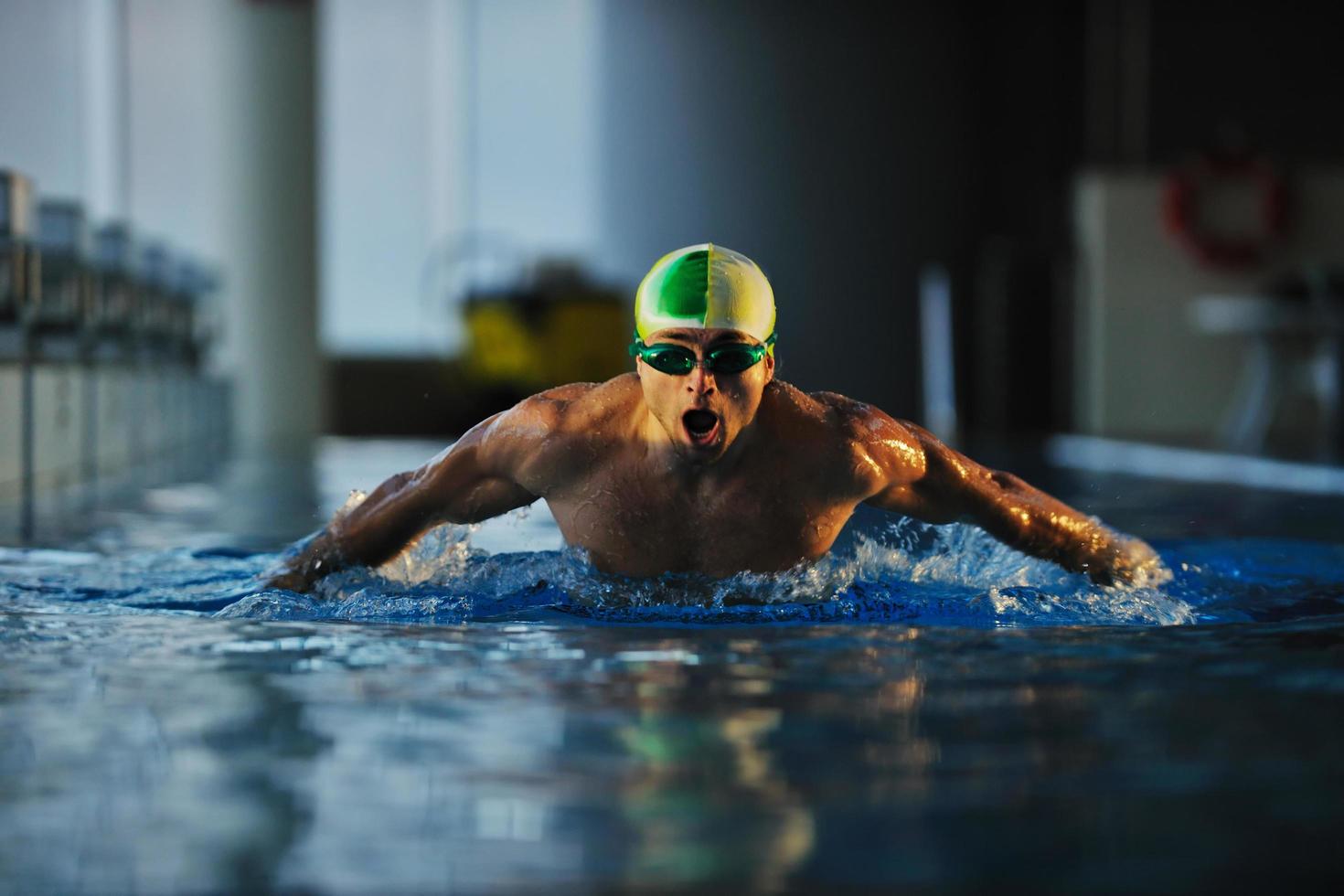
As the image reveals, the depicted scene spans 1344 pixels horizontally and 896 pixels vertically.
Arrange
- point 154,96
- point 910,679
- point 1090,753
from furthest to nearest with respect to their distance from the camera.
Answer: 1. point 154,96
2. point 910,679
3. point 1090,753

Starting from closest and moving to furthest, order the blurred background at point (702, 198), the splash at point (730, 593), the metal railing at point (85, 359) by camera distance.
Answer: the splash at point (730, 593) < the metal railing at point (85, 359) < the blurred background at point (702, 198)

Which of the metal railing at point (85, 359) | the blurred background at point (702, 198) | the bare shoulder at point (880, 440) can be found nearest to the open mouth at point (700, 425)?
the bare shoulder at point (880, 440)

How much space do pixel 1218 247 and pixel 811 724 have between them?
45.9ft

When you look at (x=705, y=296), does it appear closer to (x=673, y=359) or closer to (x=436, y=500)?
(x=673, y=359)

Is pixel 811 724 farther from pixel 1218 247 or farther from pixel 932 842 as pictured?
pixel 1218 247

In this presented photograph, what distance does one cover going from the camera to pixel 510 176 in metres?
19.3

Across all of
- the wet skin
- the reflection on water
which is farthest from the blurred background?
the reflection on water

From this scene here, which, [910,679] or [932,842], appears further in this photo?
[910,679]

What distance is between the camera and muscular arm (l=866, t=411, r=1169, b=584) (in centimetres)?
379

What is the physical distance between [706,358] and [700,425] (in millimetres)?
133

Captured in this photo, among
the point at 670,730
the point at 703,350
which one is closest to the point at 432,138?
the point at 703,350

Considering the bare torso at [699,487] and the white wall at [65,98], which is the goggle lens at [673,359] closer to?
the bare torso at [699,487]

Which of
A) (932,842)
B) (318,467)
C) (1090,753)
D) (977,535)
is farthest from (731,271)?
(318,467)

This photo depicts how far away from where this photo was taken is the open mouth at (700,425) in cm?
347
